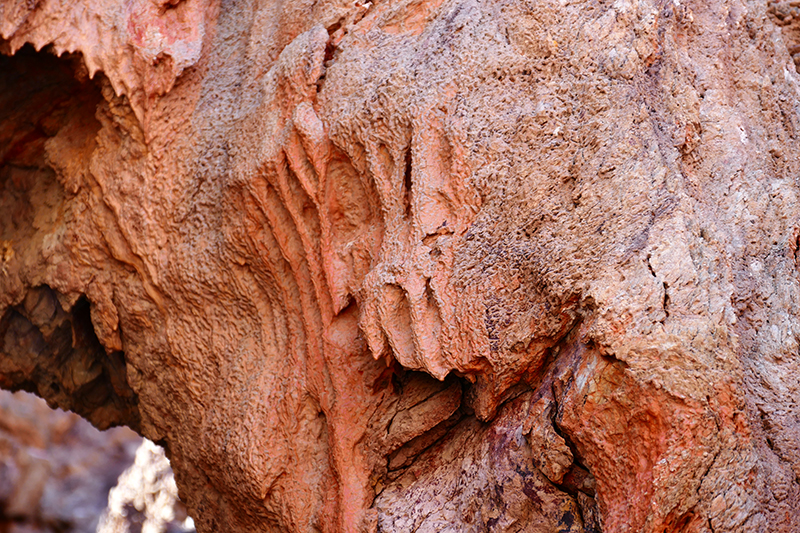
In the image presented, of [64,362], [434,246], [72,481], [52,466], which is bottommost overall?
[72,481]

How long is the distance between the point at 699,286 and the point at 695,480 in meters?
0.43

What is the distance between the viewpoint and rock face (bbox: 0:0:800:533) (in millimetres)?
1687

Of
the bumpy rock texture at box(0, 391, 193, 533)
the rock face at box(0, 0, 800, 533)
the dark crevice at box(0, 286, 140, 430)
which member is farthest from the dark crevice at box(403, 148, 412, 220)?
the bumpy rock texture at box(0, 391, 193, 533)

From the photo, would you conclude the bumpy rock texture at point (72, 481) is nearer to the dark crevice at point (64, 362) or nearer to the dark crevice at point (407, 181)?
the dark crevice at point (64, 362)

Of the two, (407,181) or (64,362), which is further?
(64,362)

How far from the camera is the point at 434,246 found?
77.8 inches

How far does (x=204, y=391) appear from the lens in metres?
2.58

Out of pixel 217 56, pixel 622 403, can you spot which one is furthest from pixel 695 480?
pixel 217 56

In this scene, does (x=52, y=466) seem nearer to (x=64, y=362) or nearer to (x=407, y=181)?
(x=64, y=362)

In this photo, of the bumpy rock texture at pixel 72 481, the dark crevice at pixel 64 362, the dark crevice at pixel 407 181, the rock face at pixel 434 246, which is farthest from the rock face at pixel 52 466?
the dark crevice at pixel 407 181

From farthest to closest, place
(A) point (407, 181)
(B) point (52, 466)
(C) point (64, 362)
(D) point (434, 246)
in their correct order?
1. (B) point (52, 466)
2. (C) point (64, 362)
3. (A) point (407, 181)
4. (D) point (434, 246)

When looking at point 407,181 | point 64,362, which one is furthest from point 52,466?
point 407,181

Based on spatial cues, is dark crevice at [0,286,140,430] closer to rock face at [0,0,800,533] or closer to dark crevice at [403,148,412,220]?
rock face at [0,0,800,533]

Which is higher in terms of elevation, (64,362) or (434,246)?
(434,246)
